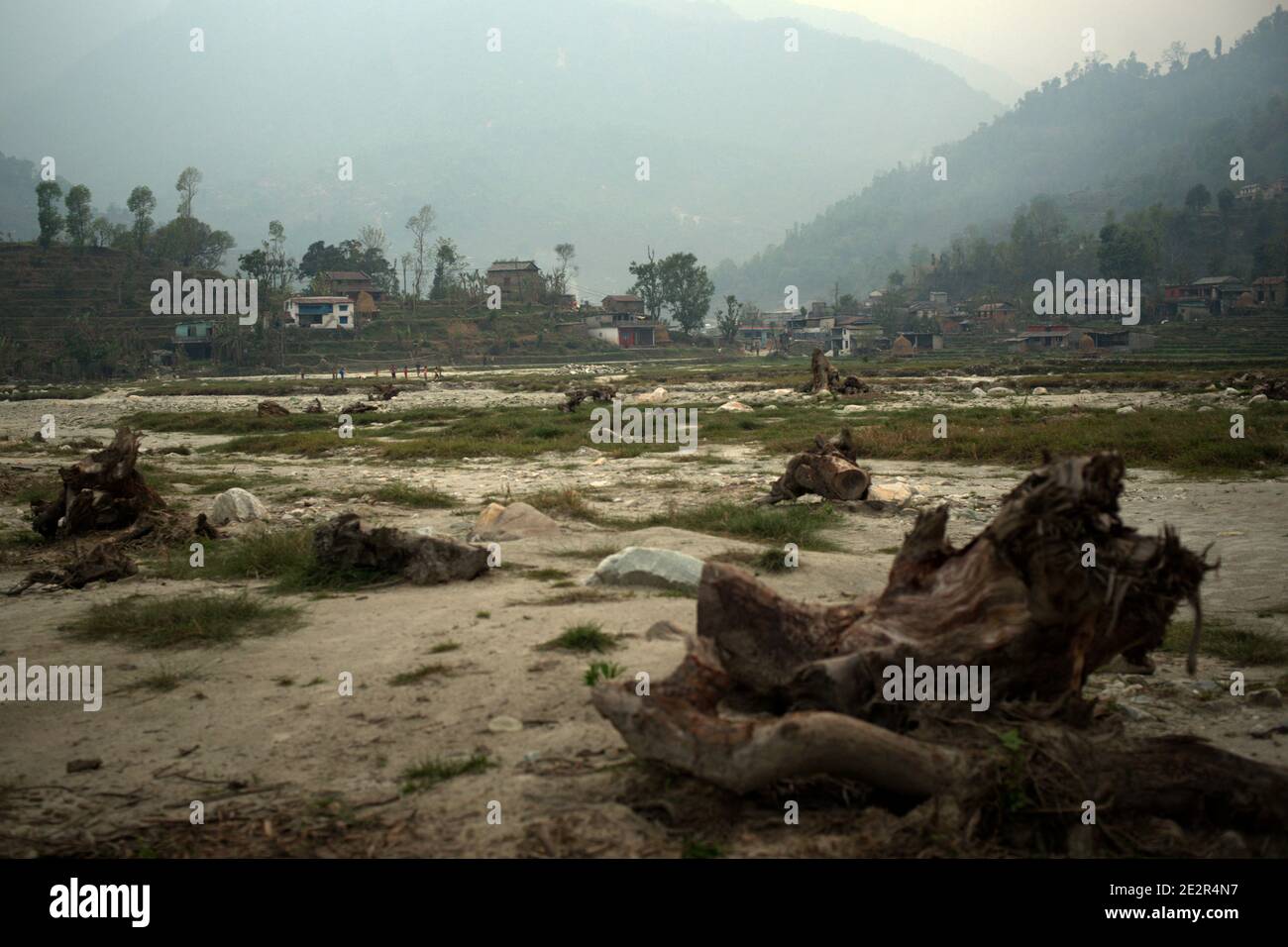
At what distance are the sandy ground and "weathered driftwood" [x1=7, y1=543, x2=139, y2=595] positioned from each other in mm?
165

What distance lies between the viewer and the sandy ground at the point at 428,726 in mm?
4164

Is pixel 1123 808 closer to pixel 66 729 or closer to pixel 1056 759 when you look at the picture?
pixel 1056 759

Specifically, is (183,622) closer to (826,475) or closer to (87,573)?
(87,573)

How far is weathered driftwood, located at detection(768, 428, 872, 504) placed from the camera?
Answer: 1275 centimetres

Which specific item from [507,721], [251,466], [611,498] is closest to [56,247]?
[251,466]

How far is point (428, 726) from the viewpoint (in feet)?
17.8

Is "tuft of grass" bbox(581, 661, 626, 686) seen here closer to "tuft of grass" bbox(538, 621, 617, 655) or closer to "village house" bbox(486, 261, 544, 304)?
"tuft of grass" bbox(538, 621, 617, 655)

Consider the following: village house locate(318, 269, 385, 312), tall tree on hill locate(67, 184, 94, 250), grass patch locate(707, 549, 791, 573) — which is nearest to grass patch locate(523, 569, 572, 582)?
grass patch locate(707, 549, 791, 573)

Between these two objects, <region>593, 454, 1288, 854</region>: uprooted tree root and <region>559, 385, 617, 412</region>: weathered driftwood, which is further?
<region>559, 385, 617, 412</region>: weathered driftwood

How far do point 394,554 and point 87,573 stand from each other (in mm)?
3013

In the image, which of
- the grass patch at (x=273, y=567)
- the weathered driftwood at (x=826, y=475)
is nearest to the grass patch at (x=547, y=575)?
the grass patch at (x=273, y=567)

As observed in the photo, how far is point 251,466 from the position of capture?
19734 mm

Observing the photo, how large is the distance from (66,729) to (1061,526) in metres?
5.51

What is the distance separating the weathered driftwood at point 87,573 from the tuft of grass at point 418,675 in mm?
4741
